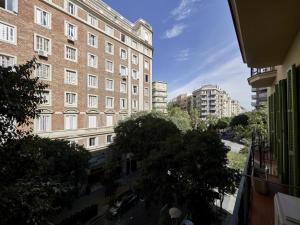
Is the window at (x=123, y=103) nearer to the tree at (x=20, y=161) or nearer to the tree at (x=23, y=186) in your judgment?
the tree at (x=20, y=161)

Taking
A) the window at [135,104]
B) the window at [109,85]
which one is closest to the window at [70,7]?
the window at [109,85]

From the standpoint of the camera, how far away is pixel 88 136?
23891 mm

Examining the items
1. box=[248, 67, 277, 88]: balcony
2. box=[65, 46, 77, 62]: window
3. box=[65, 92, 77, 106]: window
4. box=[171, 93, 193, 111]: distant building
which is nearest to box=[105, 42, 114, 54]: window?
box=[65, 46, 77, 62]: window

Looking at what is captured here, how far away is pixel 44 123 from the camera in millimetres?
19203

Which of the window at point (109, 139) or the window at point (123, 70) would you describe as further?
the window at point (123, 70)

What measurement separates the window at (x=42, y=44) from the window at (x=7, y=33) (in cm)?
194

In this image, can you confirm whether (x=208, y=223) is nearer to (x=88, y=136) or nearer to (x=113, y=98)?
(x=88, y=136)

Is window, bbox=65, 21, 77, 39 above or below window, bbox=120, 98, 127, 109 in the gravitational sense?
above

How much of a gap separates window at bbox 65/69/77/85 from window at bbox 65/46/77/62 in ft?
4.24

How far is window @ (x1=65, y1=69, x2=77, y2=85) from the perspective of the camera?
70.5 feet

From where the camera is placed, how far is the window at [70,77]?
21.5 m

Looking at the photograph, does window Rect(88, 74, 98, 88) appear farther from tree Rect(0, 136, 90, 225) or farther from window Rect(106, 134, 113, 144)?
tree Rect(0, 136, 90, 225)

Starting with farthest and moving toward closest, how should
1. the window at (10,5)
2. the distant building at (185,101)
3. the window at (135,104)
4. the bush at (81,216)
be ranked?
the distant building at (185,101), the window at (135,104), the window at (10,5), the bush at (81,216)

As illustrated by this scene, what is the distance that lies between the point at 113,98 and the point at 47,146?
590 inches
